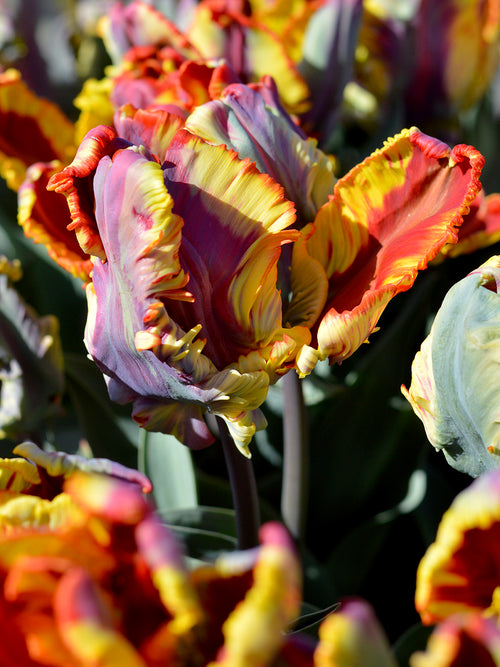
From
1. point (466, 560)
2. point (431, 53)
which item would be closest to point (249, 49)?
point (431, 53)

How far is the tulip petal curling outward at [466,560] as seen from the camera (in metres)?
0.24

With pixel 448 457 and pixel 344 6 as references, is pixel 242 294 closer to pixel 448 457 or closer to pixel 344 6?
pixel 448 457

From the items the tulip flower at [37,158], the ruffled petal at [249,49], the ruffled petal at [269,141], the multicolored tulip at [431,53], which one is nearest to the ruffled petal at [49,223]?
the tulip flower at [37,158]

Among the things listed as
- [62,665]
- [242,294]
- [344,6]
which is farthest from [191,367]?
[344,6]

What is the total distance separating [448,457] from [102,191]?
0.21m

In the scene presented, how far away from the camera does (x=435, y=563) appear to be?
0.87ft

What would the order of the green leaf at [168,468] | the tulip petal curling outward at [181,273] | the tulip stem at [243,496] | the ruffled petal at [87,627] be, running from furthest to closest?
the green leaf at [168,468]
the tulip stem at [243,496]
the tulip petal curling outward at [181,273]
the ruffled petal at [87,627]

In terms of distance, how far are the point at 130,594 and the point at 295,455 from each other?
266 millimetres

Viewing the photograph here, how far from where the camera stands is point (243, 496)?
0.42 metres

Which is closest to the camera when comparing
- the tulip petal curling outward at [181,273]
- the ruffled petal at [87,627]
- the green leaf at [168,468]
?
the ruffled petal at [87,627]

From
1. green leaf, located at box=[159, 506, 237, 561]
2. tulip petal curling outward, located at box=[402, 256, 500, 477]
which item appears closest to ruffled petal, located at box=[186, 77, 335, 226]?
tulip petal curling outward, located at box=[402, 256, 500, 477]

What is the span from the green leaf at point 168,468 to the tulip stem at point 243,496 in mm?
117

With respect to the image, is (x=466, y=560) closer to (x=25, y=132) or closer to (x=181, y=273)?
(x=181, y=273)

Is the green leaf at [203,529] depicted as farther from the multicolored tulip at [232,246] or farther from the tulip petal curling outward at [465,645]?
the tulip petal curling outward at [465,645]
